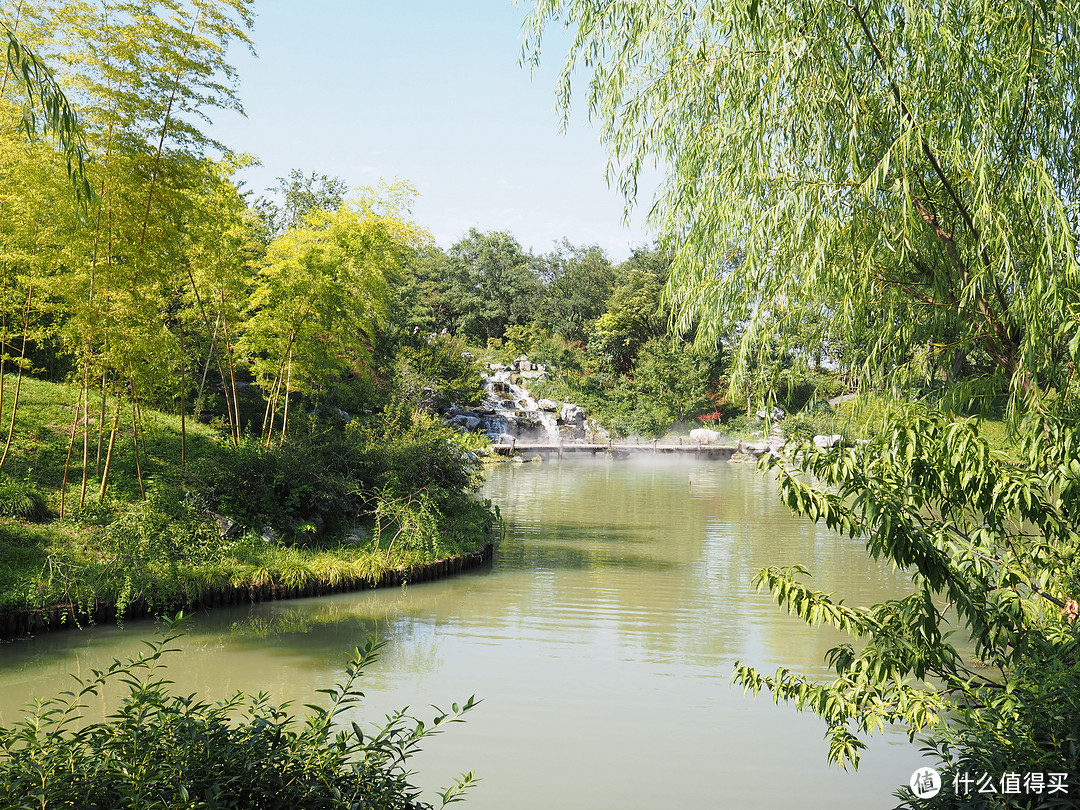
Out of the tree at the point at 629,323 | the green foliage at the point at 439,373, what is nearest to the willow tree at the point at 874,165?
the green foliage at the point at 439,373

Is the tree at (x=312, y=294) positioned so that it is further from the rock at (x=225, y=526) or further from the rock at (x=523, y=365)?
the rock at (x=523, y=365)

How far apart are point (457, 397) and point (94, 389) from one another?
1599 cm

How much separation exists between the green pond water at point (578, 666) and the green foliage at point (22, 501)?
78.0 inches

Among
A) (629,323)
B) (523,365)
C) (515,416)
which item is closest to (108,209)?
(515,416)

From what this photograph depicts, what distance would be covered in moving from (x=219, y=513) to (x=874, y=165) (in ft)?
23.7

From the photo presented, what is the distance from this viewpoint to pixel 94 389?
9.80 m

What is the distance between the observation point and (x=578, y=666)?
601 centimetres

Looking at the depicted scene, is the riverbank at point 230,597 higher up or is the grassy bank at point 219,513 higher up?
the grassy bank at point 219,513

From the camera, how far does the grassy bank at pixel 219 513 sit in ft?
22.2

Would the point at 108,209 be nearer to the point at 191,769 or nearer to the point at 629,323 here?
the point at 191,769

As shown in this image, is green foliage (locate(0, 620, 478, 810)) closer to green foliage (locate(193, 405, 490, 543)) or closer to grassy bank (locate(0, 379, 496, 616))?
grassy bank (locate(0, 379, 496, 616))

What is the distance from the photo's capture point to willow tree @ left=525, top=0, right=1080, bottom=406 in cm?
373

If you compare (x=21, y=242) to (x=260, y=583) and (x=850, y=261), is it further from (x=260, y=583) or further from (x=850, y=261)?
(x=850, y=261)

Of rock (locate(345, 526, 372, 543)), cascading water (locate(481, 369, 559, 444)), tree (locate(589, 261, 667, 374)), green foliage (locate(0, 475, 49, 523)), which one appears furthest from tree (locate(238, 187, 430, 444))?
tree (locate(589, 261, 667, 374))
